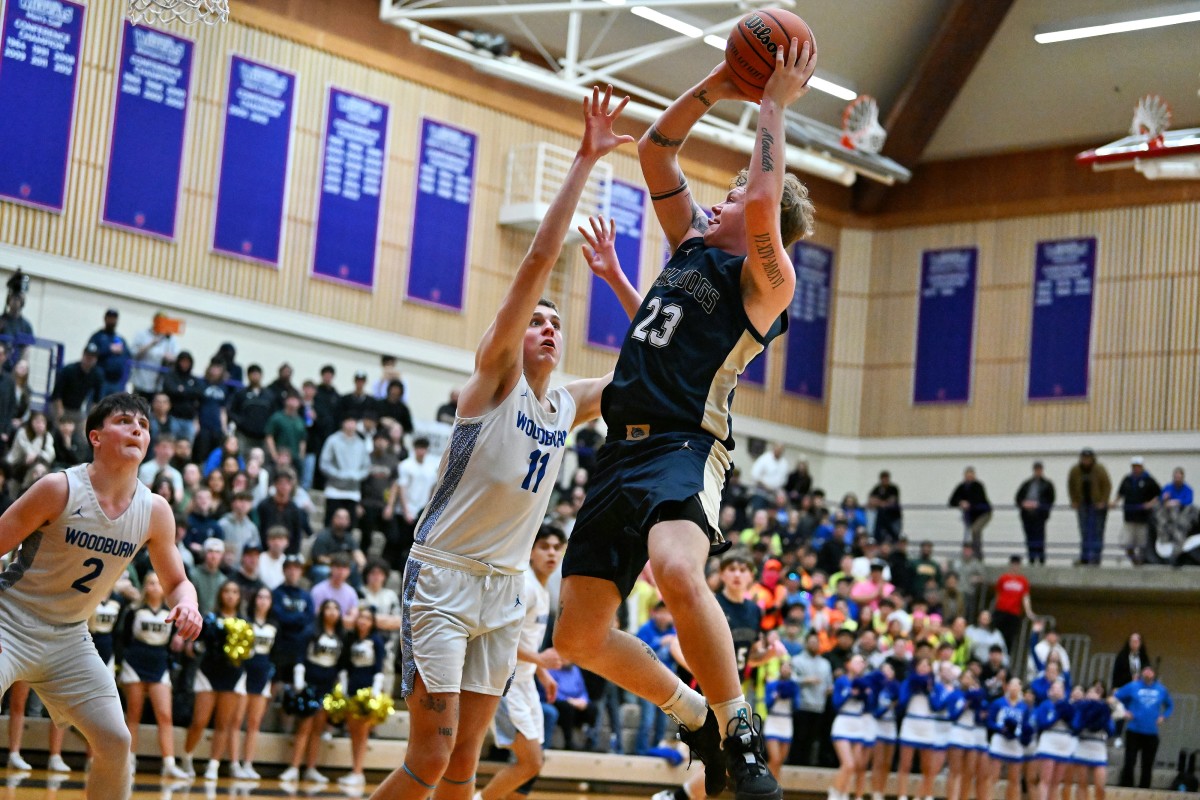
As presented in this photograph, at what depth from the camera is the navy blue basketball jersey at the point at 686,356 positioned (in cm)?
559

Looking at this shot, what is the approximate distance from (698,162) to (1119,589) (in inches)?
422

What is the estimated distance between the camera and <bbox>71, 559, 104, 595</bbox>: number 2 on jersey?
6383 mm

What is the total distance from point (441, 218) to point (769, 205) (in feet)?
→ 61.7

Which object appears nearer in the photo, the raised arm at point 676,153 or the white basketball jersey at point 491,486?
the raised arm at point 676,153

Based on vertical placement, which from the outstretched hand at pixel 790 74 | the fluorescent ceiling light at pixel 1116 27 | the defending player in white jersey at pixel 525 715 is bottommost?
the defending player in white jersey at pixel 525 715

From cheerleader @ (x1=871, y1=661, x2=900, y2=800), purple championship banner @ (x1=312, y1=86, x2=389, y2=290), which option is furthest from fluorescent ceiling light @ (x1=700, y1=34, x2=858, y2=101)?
cheerleader @ (x1=871, y1=661, x2=900, y2=800)

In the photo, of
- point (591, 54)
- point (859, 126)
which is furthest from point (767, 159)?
point (859, 126)

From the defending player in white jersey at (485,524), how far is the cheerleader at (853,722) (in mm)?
10924

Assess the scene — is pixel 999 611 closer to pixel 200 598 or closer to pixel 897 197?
pixel 897 197

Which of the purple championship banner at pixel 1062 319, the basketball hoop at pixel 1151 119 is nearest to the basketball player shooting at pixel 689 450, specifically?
the basketball hoop at pixel 1151 119

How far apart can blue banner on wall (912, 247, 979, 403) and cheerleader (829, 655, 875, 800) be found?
13.0 metres

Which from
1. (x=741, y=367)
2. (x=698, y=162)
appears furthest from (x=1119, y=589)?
(x=741, y=367)

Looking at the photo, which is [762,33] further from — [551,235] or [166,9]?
[166,9]

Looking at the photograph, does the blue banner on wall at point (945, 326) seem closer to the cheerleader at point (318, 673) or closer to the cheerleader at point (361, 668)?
the cheerleader at point (361, 668)
